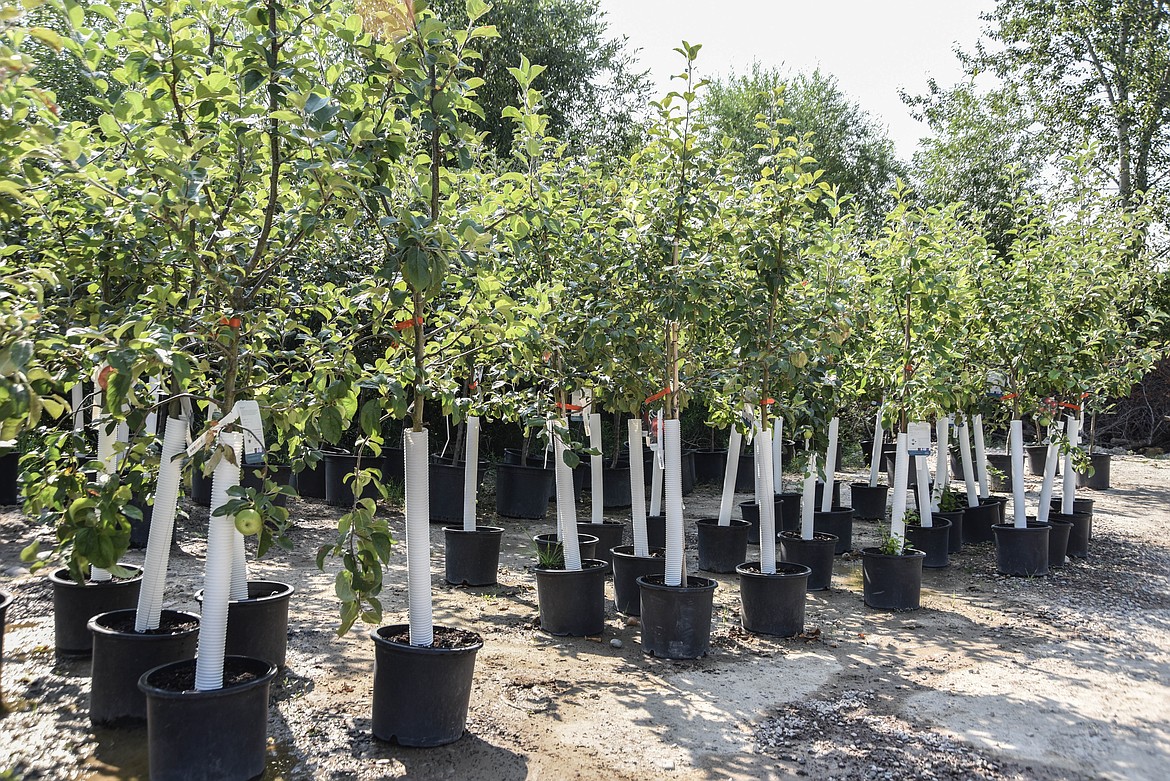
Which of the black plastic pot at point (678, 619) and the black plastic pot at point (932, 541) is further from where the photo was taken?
the black plastic pot at point (932, 541)

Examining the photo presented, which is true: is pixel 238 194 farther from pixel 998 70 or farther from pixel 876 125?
pixel 876 125

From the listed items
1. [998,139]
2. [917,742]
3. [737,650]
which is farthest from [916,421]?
[998,139]

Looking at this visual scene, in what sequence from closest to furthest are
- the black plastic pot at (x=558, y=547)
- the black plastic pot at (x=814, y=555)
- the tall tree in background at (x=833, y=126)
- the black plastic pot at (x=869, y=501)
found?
1. the black plastic pot at (x=558, y=547)
2. the black plastic pot at (x=814, y=555)
3. the black plastic pot at (x=869, y=501)
4. the tall tree in background at (x=833, y=126)

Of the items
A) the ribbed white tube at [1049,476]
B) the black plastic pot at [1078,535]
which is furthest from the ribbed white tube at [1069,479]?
the ribbed white tube at [1049,476]

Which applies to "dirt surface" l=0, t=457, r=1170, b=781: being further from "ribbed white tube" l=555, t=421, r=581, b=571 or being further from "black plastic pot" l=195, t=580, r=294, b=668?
"ribbed white tube" l=555, t=421, r=581, b=571

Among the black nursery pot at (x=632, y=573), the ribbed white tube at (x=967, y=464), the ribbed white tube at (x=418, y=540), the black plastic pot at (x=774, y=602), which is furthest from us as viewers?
the ribbed white tube at (x=967, y=464)

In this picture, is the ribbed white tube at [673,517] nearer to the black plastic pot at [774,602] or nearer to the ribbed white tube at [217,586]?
the black plastic pot at [774,602]

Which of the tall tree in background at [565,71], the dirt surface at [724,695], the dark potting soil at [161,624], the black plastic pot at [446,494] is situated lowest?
the dirt surface at [724,695]

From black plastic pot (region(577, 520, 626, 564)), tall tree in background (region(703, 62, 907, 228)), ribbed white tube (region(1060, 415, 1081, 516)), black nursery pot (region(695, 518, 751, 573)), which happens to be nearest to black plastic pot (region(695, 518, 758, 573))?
black nursery pot (region(695, 518, 751, 573))

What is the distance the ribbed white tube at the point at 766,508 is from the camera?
5176 mm

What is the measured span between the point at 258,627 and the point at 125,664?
2.03 ft

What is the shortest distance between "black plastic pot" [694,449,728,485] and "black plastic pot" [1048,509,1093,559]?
16.8 feet

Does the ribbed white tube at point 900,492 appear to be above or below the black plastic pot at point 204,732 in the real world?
above

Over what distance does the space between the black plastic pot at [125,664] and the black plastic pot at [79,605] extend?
2.59 ft
